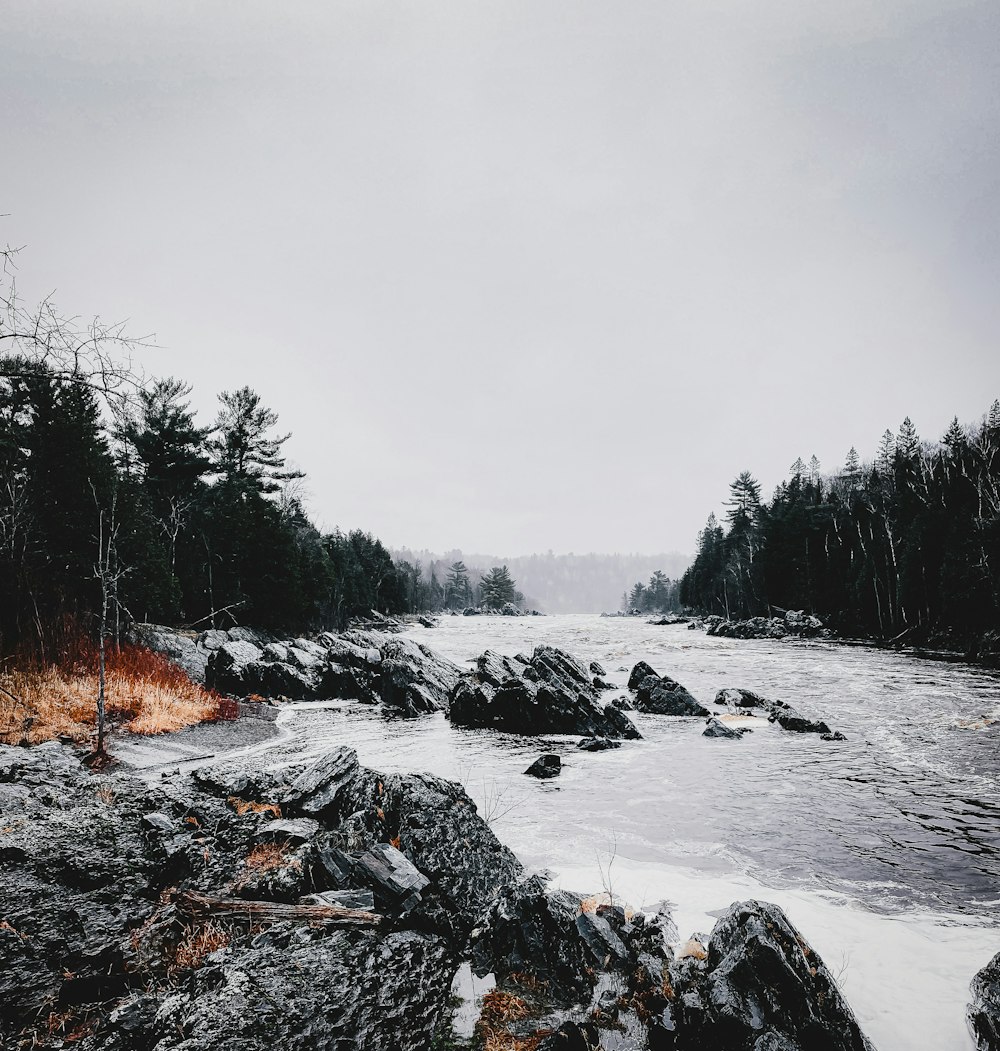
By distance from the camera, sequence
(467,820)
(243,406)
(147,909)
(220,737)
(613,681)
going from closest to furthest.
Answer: (147,909) → (467,820) → (220,737) → (613,681) → (243,406)

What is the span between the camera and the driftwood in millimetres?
4137

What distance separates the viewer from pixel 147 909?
427cm

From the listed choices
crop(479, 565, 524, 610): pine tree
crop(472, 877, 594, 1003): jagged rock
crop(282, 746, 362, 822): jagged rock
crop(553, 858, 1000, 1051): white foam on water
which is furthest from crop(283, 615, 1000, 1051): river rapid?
crop(479, 565, 524, 610): pine tree

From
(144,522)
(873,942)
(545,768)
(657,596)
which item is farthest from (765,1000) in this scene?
(657,596)

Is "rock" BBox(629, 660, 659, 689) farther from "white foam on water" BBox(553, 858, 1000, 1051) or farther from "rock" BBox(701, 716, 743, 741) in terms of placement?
"white foam on water" BBox(553, 858, 1000, 1051)

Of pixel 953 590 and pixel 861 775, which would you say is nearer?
pixel 861 775

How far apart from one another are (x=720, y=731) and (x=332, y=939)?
44.3ft

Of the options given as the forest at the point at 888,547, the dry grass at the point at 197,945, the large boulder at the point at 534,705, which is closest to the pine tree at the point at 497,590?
the forest at the point at 888,547

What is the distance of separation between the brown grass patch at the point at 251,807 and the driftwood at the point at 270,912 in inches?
62.3

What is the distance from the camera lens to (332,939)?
3.87 meters

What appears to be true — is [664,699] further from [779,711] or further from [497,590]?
[497,590]

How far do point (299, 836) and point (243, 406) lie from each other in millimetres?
43053

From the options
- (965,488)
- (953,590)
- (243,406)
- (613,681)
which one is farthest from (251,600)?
(965,488)

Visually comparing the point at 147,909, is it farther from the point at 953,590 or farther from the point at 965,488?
the point at 965,488
